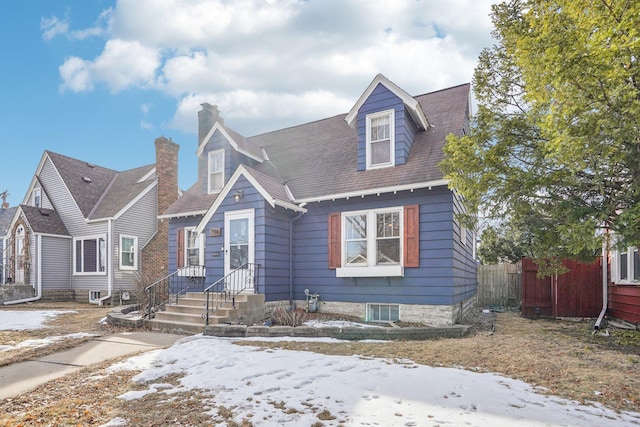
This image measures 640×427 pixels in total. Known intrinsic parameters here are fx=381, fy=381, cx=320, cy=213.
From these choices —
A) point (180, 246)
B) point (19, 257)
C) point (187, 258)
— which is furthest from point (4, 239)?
point (187, 258)

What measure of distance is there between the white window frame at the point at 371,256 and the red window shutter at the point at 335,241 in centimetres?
9

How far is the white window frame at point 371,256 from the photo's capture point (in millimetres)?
9688

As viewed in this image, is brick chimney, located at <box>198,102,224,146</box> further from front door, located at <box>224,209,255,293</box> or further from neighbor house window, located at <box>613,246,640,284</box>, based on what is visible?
neighbor house window, located at <box>613,246,640,284</box>

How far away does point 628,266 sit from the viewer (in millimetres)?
9812

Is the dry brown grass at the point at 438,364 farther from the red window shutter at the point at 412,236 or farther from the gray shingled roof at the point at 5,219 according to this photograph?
the gray shingled roof at the point at 5,219

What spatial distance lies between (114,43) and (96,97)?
716 centimetres

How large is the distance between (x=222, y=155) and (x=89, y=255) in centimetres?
1090

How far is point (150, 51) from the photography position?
44.0 ft

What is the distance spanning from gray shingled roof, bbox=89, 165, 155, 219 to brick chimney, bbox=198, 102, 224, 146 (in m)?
5.25

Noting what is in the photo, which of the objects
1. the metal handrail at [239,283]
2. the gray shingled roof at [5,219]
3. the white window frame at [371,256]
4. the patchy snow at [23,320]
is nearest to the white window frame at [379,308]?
the white window frame at [371,256]

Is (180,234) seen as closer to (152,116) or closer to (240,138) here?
(240,138)

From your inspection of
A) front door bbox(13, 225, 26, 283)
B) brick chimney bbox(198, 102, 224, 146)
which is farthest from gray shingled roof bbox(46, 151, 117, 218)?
brick chimney bbox(198, 102, 224, 146)

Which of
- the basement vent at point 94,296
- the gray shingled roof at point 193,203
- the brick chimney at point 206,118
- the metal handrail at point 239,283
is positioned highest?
the brick chimney at point 206,118

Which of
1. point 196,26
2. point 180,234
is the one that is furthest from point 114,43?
point 180,234
